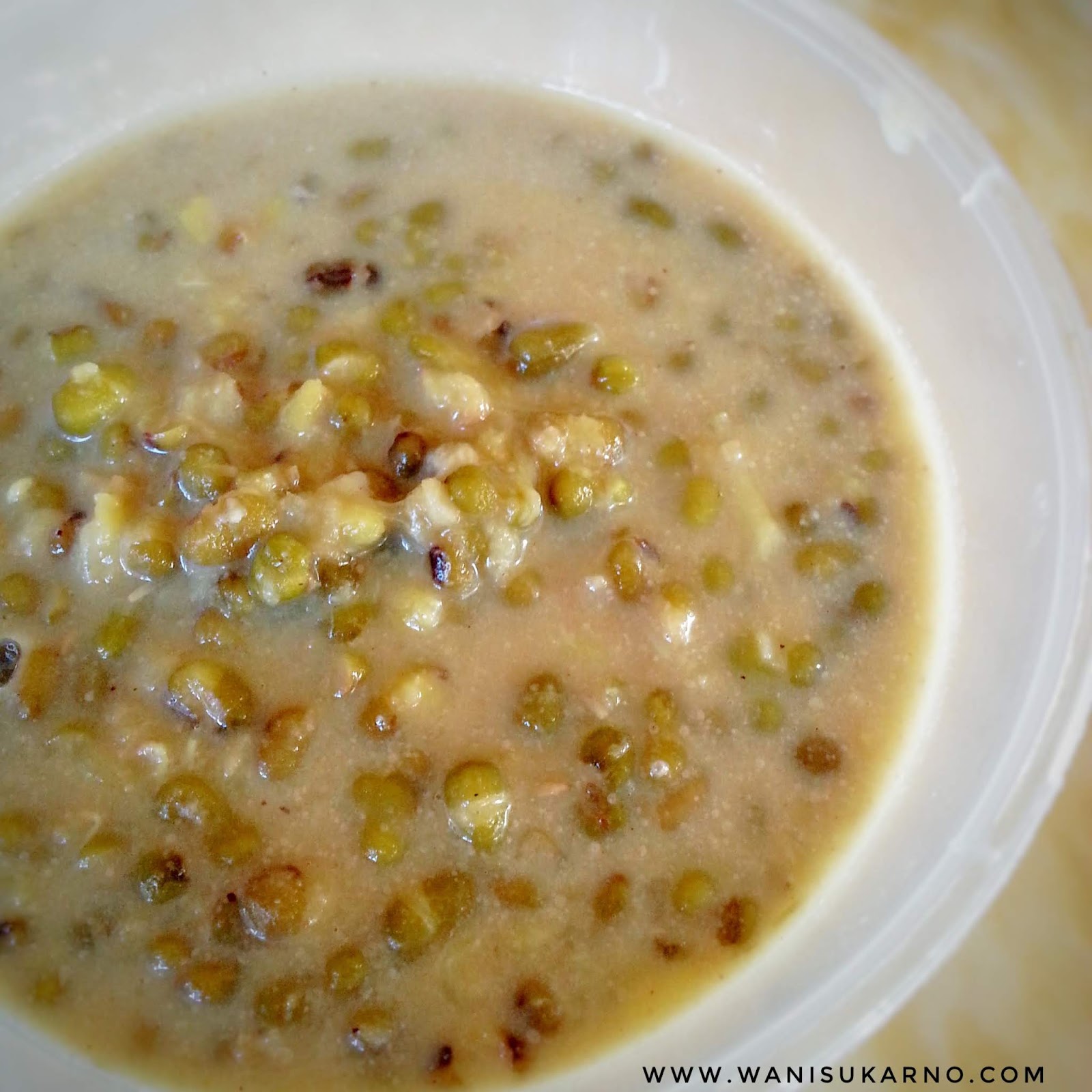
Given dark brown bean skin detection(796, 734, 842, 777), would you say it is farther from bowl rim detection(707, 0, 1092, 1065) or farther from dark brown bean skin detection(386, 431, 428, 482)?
dark brown bean skin detection(386, 431, 428, 482)

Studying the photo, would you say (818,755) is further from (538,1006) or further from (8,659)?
(8,659)

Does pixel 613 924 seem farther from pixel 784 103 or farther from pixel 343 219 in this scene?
pixel 784 103

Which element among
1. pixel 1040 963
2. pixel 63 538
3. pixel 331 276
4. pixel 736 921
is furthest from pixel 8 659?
pixel 1040 963

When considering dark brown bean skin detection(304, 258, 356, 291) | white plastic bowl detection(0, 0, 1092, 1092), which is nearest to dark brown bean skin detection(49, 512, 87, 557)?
dark brown bean skin detection(304, 258, 356, 291)

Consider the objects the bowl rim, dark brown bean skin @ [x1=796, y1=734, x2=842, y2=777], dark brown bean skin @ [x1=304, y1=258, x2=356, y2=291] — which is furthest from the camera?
dark brown bean skin @ [x1=304, y1=258, x2=356, y2=291]

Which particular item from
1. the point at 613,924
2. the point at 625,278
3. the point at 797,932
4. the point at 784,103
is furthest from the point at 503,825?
the point at 784,103

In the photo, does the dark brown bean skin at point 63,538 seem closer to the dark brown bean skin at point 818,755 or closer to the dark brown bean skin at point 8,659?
the dark brown bean skin at point 8,659
